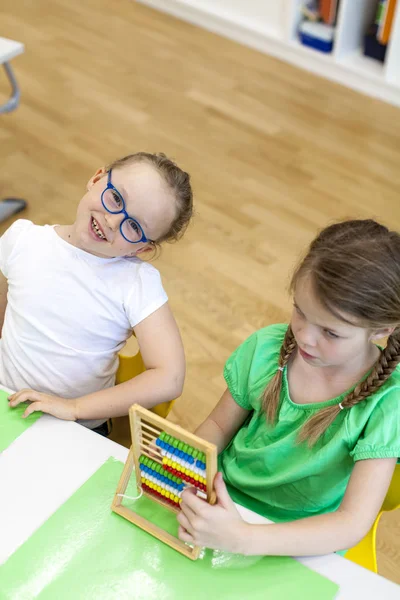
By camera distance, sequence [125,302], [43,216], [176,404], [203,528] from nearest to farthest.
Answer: [203,528]
[125,302]
[176,404]
[43,216]

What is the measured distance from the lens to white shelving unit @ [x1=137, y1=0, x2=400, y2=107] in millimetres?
3557

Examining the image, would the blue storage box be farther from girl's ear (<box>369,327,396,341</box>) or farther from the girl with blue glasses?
girl's ear (<box>369,327,396,341</box>)

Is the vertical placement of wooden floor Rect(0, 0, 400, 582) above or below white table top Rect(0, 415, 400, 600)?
below

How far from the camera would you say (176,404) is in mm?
2227

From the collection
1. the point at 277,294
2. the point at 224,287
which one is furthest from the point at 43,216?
the point at 277,294

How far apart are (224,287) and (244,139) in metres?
1.03

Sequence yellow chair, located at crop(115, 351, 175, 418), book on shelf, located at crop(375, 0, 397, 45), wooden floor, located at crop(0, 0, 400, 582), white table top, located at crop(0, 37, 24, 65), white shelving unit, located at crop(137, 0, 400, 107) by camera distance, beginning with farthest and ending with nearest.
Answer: white shelving unit, located at crop(137, 0, 400, 107)
book on shelf, located at crop(375, 0, 397, 45)
wooden floor, located at crop(0, 0, 400, 582)
white table top, located at crop(0, 37, 24, 65)
yellow chair, located at crop(115, 351, 175, 418)

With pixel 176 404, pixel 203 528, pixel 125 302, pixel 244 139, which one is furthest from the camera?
pixel 244 139

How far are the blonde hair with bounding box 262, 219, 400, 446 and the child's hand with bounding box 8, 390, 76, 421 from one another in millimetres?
439

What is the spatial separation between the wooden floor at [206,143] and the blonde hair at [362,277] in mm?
1107

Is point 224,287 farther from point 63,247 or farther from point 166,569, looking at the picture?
point 166,569

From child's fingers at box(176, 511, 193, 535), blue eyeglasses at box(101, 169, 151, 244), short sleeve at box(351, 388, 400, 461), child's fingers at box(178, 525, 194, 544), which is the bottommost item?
child's fingers at box(178, 525, 194, 544)

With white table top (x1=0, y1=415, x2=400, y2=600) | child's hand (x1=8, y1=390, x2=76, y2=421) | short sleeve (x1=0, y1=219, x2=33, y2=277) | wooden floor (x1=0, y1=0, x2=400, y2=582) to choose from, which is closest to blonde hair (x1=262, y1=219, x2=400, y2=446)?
white table top (x1=0, y1=415, x2=400, y2=600)

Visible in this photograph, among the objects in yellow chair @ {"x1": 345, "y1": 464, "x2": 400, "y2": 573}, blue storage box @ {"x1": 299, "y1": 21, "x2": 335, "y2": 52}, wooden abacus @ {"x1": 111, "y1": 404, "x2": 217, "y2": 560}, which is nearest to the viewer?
wooden abacus @ {"x1": 111, "y1": 404, "x2": 217, "y2": 560}
